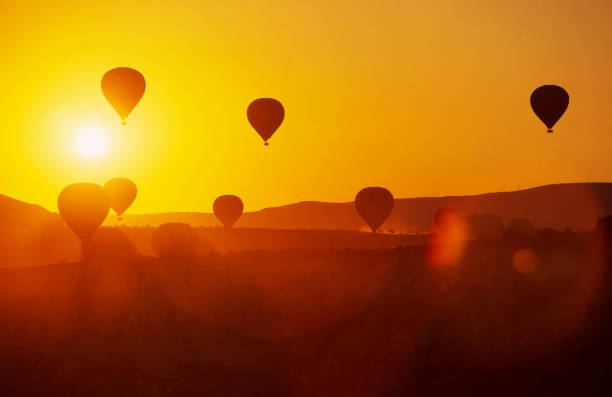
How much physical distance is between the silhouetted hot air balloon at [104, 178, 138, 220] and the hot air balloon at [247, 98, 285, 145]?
46.7m

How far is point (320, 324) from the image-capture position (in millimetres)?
38906

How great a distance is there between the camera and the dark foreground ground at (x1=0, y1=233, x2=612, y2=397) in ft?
92.1

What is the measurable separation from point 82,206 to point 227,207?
4658cm

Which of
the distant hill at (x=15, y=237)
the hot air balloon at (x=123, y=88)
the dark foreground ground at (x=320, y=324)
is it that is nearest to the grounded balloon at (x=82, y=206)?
the hot air balloon at (x=123, y=88)

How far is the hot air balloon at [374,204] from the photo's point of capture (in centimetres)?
10106

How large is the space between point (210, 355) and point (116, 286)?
6.62 m

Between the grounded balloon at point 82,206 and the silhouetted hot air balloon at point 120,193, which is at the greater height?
the silhouetted hot air balloon at point 120,193

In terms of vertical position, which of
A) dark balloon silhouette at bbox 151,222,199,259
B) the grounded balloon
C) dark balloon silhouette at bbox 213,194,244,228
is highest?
dark balloon silhouette at bbox 213,194,244,228

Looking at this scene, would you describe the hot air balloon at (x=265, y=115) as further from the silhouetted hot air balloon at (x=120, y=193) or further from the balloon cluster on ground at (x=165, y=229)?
the silhouetted hot air balloon at (x=120, y=193)

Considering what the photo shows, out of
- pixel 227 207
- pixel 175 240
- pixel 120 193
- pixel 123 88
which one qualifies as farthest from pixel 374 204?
pixel 123 88

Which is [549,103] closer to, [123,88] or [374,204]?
[123,88]

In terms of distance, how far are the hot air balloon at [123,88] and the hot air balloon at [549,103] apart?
30787 millimetres

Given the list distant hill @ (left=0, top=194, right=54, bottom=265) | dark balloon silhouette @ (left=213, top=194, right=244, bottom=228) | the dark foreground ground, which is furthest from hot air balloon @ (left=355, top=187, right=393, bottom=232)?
distant hill @ (left=0, top=194, right=54, bottom=265)

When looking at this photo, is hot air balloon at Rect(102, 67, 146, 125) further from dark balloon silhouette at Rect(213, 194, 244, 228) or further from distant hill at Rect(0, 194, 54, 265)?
distant hill at Rect(0, 194, 54, 265)
